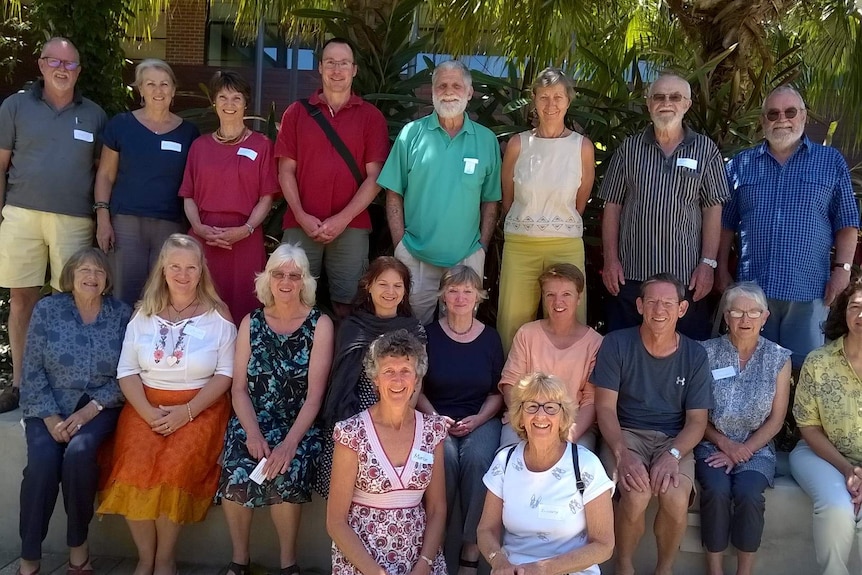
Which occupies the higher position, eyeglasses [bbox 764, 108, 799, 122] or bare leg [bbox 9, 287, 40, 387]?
eyeglasses [bbox 764, 108, 799, 122]

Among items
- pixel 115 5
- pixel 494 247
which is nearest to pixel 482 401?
pixel 494 247

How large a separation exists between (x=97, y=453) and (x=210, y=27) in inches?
393

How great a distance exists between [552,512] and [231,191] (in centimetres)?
223

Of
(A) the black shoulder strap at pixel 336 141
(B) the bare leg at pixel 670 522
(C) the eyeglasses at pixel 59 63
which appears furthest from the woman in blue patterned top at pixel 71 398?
(B) the bare leg at pixel 670 522

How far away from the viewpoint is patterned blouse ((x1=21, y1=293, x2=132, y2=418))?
342 cm

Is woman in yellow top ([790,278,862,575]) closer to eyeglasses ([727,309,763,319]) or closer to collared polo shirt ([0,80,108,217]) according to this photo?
eyeglasses ([727,309,763,319])

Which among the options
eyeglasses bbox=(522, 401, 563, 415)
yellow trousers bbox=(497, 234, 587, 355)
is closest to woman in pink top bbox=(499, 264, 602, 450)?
yellow trousers bbox=(497, 234, 587, 355)

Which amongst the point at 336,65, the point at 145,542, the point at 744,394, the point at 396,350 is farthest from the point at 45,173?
the point at 744,394

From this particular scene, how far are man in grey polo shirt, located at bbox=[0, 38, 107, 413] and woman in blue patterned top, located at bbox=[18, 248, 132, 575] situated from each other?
59cm

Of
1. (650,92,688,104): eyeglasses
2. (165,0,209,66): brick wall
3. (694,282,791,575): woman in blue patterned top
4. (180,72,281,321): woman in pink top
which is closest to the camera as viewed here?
(694,282,791,575): woman in blue patterned top

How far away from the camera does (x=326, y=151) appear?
395cm

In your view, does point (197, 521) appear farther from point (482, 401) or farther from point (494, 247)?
point (494, 247)

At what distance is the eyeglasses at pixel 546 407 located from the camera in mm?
2639

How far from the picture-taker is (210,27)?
1200cm
